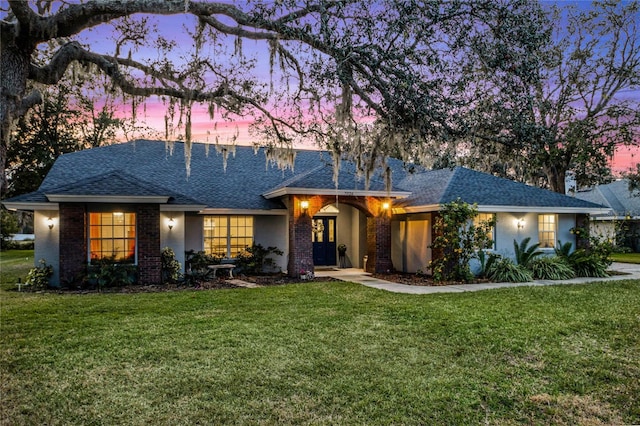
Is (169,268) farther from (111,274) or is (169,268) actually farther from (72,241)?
(72,241)

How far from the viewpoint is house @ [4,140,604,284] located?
42.8 ft

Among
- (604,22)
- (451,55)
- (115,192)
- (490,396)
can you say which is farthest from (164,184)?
(604,22)

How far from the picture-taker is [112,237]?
1324cm

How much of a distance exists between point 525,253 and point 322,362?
11164mm

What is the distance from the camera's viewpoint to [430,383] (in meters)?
5.16

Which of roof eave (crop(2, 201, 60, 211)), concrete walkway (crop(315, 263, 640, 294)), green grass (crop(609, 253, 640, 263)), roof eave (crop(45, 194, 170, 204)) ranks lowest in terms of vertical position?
green grass (crop(609, 253, 640, 263))

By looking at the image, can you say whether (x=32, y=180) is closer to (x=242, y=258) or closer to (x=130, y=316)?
(x=242, y=258)

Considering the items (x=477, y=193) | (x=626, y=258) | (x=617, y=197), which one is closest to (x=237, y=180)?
(x=477, y=193)

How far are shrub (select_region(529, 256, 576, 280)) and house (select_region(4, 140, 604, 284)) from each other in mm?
1164

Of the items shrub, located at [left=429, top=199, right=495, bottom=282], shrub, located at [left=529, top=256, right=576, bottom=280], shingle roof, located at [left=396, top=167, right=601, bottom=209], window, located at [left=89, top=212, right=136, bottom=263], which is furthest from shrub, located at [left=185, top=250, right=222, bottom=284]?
shrub, located at [left=529, top=256, right=576, bottom=280]

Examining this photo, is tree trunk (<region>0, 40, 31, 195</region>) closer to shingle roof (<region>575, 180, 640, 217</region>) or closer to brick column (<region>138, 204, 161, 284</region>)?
brick column (<region>138, 204, 161, 284</region>)

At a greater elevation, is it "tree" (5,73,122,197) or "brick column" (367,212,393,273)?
"tree" (5,73,122,197)

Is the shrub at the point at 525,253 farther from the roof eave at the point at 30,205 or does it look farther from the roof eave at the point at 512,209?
the roof eave at the point at 30,205

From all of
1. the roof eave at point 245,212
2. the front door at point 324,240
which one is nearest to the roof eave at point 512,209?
the front door at point 324,240
